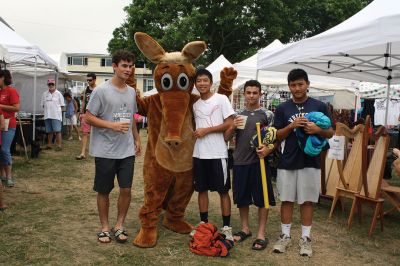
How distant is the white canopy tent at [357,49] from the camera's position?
3.95m

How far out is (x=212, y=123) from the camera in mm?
4129

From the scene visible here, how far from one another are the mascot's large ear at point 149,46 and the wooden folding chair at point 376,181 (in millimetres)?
2648

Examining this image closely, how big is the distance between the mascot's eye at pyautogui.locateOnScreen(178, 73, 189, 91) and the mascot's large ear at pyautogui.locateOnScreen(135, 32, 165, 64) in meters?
0.32

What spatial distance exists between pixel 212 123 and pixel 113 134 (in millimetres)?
976

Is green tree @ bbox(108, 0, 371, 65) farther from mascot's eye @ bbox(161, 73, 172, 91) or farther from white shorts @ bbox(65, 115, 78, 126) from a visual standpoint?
mascot's eye @ bbox(161, 73, 172, 91)

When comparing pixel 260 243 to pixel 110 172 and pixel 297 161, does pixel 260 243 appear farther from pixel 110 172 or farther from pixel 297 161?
pixel 110 172

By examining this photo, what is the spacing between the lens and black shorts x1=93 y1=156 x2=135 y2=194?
13.0 feet

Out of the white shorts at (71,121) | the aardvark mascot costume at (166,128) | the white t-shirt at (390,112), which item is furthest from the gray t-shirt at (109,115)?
the white t-shirt at (390,112)

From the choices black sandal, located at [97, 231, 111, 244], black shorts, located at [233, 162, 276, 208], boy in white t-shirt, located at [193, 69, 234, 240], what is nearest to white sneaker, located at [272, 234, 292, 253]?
black shorts, located at [233, 162, 276, 208]

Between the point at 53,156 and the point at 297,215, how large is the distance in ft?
20.9

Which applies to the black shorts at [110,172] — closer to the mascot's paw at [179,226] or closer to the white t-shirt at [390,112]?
the mascot's paw at [179,226]

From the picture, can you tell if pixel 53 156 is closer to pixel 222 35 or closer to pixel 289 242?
pixel 289 242

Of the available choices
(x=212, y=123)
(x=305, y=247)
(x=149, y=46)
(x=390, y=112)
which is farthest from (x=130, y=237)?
(x=390, y=112)

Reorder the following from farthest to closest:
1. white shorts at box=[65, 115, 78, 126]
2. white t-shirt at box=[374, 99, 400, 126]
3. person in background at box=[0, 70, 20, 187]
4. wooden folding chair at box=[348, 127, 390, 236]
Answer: white shorts at box=[65, 115, 78, 126], white t-shirt at box=[374, 99, 400, 126], person in background at box=[0, 70, 20, 187], wooden folding chair at box=[348, 127, 390, 236]
